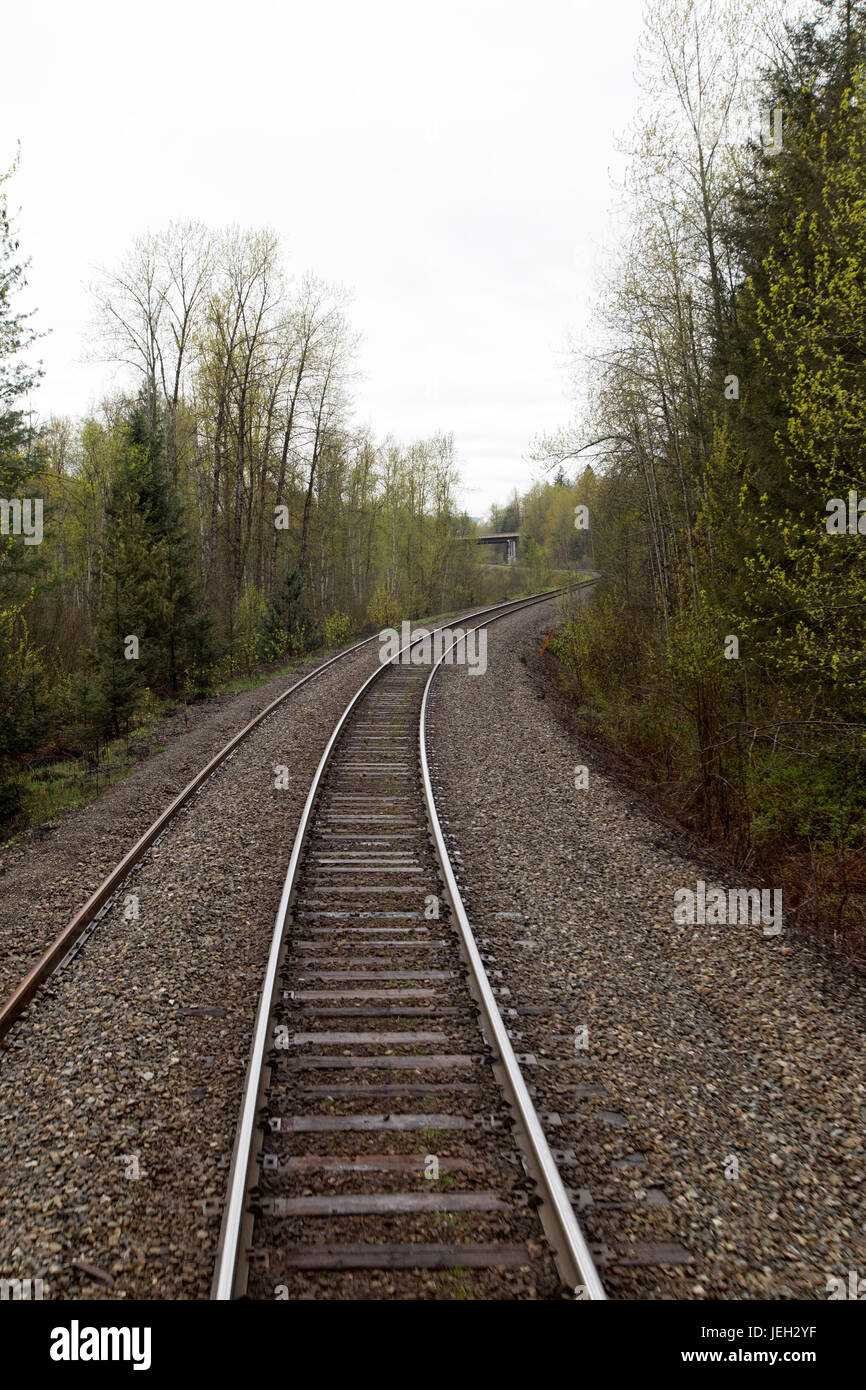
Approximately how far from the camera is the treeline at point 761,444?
6.76 metres

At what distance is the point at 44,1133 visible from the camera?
3.76 metres

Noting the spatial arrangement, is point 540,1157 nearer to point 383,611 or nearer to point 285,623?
point 285,623

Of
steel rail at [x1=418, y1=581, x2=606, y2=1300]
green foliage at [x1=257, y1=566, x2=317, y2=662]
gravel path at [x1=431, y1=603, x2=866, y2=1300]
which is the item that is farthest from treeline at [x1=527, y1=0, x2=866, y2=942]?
green foliage at [x1=257, y1=566, x2=317, y2=662]

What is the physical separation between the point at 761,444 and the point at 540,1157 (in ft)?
27.3

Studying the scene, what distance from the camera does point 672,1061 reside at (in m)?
4.48

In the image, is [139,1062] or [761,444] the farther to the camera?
[761,444]

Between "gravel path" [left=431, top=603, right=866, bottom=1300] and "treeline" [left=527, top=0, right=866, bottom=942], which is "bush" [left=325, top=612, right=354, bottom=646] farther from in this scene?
"gravel path" [left=431, top=603, right=866, bottom=1300]

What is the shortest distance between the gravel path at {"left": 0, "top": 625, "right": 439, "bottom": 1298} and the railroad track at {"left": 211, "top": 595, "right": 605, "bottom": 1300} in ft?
0.76

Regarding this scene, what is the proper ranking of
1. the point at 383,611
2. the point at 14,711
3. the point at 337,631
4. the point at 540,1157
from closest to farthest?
1. the point at 540,1157
2. the point at 14,711
3. the point at 337,631
4. the point at 383,611

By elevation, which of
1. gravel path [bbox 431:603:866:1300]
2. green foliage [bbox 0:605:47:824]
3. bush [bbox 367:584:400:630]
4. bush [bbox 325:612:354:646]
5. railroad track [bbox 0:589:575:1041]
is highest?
bush [bbox 367:584:400:630]

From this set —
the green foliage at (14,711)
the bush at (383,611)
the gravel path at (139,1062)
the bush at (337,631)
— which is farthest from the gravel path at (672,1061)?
the bush at (383,611)

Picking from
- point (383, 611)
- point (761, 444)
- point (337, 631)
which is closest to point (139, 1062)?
point (761, 444)

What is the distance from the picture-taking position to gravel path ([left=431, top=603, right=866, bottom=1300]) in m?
3.21

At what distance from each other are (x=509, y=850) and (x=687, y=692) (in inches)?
138
